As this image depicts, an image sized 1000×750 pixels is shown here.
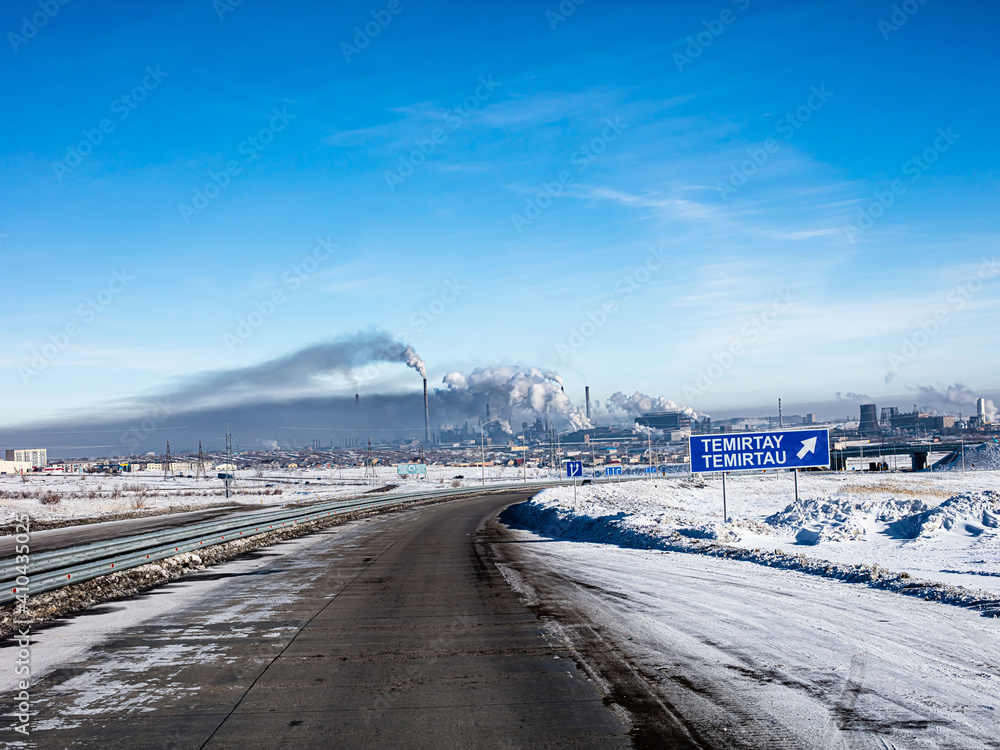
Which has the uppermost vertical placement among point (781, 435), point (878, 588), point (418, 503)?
point (781, 435)

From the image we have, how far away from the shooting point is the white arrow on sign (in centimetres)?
2641

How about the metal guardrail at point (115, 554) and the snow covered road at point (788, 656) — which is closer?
the snow covered road at point (788, 656)

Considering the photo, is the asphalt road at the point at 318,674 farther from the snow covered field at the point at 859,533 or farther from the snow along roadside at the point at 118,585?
the snow covered field at the point at 859,533

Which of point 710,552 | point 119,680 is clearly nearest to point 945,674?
point 119,680

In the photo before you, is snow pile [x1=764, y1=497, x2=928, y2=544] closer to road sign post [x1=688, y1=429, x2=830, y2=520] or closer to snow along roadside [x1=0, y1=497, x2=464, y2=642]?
road sign post [x1=688, y1=429, x2=830, y2=520]

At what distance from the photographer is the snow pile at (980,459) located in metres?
94.6

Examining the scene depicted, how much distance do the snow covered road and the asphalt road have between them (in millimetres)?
758

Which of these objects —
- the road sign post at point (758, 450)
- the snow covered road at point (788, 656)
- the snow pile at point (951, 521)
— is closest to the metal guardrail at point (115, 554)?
the snow covered road at point (788, 656)

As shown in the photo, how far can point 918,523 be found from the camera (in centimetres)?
2375

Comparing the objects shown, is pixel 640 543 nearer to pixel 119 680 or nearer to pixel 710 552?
pixel 710 552

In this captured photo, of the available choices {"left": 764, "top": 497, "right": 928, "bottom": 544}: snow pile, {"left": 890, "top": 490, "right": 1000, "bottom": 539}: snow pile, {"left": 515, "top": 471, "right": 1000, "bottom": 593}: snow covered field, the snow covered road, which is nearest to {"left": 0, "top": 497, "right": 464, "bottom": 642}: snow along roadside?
the snow covered road

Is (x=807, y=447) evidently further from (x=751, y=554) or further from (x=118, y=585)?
(x=118, y=585)

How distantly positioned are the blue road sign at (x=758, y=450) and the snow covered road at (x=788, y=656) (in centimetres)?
1121

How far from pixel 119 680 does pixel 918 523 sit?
2324cm
